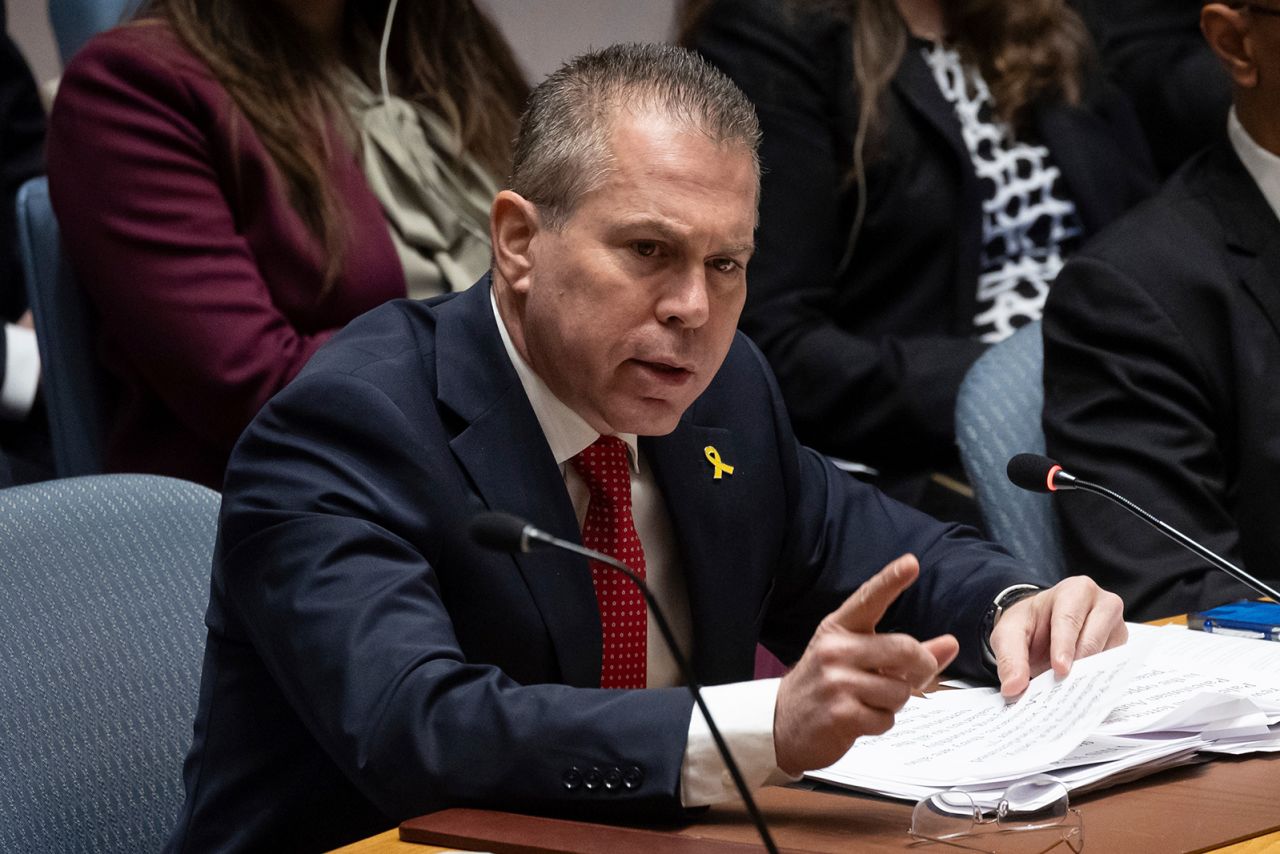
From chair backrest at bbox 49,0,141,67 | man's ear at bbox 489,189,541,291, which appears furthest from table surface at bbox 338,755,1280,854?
chair backrest at bbox 49,0,141,67

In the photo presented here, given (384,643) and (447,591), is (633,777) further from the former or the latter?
(447,591)

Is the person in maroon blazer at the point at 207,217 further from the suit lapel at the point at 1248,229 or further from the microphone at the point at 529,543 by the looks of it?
the microphone at the point at 529,543

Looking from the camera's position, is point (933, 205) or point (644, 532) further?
point (933, 205)

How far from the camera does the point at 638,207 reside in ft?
5.10

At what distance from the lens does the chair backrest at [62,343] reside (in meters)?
2.52

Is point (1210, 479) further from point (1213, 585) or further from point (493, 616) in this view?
point (493, 616)

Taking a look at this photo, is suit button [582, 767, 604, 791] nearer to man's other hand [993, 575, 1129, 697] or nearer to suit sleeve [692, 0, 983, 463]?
man's other hand [993, 575, 1129, 697]

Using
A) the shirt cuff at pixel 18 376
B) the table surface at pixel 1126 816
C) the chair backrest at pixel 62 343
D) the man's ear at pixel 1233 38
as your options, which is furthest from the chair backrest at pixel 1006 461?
the shirt cuff at pixel 18 376

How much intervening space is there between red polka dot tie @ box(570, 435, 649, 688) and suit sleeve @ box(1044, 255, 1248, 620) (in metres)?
0.73

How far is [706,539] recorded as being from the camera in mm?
1739

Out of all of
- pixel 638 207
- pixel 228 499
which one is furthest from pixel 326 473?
pixel 638 207

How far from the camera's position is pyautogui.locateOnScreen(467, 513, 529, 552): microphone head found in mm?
1173

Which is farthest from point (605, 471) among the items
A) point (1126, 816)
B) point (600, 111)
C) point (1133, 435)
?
point (1133, 435)

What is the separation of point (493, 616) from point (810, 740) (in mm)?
384
